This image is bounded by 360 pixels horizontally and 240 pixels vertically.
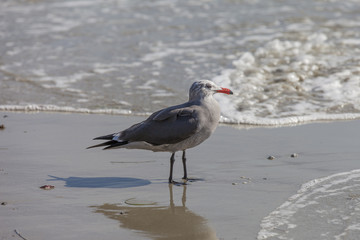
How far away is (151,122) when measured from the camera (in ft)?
20.6

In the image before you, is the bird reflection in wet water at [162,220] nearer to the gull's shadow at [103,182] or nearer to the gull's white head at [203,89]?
the gull's shadow at [103,182]

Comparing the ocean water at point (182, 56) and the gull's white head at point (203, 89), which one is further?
the ocean water at point (182, 56)

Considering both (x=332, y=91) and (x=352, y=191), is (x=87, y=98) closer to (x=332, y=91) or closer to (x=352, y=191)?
(x=332, y=91)

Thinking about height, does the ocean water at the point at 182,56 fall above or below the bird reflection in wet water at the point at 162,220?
above

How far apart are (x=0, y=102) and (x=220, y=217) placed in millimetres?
5366

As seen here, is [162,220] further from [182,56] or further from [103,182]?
[182,56]

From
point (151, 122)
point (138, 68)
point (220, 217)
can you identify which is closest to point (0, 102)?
point (138, 68)

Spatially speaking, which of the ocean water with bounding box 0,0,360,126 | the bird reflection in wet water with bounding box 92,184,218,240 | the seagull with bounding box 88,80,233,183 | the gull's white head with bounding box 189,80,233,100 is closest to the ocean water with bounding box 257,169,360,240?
the bird reflection in wet water with bounding box 92,184,218,240

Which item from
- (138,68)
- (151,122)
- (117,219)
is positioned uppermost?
(138,68)

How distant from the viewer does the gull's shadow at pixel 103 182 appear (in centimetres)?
583

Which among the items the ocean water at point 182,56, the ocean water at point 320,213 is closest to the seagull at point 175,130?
the ocean water at point 320,213

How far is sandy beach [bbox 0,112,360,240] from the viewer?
477 cm

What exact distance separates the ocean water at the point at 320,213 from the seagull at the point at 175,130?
1.08 meters

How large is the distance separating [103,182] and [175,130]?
0.80 metres
